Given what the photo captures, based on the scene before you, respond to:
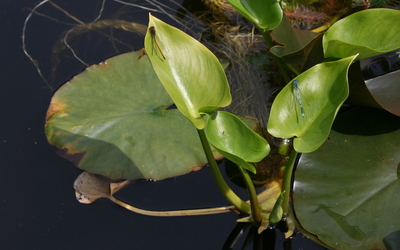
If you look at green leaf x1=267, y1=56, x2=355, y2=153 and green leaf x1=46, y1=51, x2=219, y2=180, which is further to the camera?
green leaf x1=46, y1=51, x2=219, y2=180

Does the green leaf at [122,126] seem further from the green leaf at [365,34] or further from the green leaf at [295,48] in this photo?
the green leaf at [365,34]

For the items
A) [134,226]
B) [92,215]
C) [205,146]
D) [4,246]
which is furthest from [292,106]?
[4,246]

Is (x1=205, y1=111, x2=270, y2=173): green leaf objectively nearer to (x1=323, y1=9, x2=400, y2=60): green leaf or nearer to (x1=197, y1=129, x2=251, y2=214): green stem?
(x1=197, y1=129, x2=251, y2=214): green stem

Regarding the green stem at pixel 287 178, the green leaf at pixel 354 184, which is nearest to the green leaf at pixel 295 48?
the green leaf at pixel 354 184

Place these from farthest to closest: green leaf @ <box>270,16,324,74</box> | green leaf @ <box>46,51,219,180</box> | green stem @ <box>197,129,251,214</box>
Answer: green leaf @ <box>46,51,219,180</box> < green leaf @ <box>270,16,324,74</box> < green stem @ <box>197,129,251,214</box>

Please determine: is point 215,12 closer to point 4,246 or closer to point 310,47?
point 310,47

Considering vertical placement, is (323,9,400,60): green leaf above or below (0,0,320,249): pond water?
above

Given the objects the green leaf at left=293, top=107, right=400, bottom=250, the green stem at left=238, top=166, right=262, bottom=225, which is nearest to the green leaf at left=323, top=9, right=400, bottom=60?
the green leaf at left=293, top=107, right=400, bottom=250

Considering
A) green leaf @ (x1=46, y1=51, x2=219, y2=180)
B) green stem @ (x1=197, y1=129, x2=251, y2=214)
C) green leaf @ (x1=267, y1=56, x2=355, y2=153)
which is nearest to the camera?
green leaf @ (x1=267, y1=56, x2=355, y2=153)
